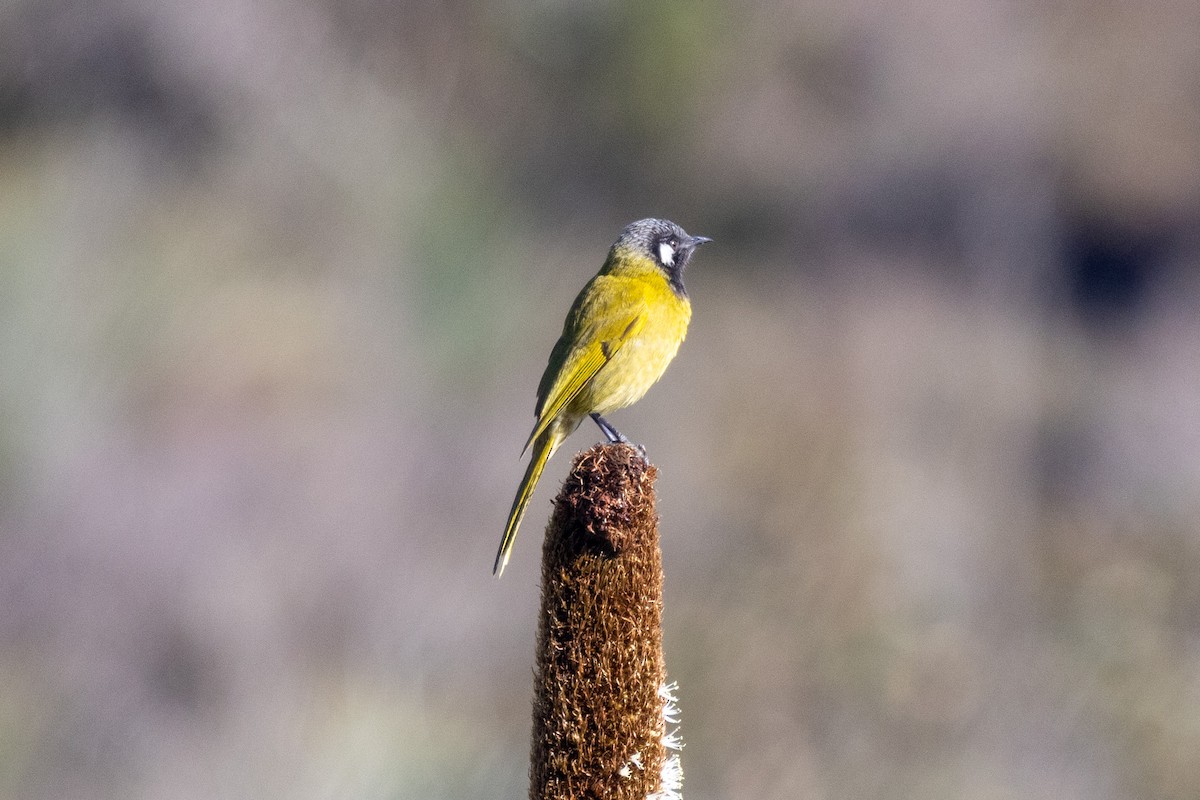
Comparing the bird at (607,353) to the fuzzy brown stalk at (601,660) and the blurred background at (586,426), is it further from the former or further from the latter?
the blurred background at (586,426)

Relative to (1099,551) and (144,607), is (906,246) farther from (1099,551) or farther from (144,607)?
(144,607)

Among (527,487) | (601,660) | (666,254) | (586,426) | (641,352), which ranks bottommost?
(601,660)

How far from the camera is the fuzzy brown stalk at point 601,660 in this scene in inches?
137

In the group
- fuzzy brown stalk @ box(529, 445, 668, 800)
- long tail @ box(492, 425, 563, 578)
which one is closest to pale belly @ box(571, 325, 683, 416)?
long tail @ box(492, 425, 563, 578)

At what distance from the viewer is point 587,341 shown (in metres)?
5.80

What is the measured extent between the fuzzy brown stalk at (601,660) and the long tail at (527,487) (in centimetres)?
115

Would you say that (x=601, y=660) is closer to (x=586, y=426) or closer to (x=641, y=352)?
(x=641, y=352)

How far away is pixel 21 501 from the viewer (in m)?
13.5

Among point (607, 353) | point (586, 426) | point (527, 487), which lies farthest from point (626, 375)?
point (586, 426)

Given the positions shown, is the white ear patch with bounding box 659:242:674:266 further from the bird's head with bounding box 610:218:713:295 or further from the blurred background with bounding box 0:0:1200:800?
the blurred background with bounding box 0:0:1200:800

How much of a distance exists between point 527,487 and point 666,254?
1.90 meters

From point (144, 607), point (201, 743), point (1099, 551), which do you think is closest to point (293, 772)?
point (201, 743)

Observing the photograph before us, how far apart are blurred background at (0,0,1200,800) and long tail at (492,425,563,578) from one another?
2379 mm

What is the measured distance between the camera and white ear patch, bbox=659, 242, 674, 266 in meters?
6.54
